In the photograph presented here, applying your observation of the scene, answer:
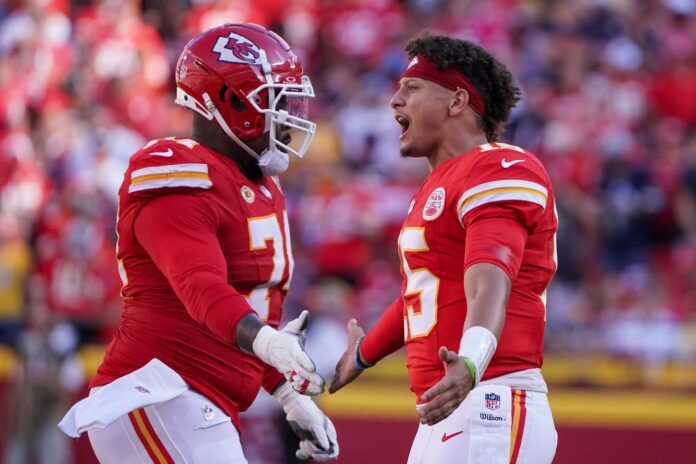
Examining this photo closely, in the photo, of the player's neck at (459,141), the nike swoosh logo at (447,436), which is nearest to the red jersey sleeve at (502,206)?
the player's neck at (459,141)

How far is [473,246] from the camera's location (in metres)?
3.34

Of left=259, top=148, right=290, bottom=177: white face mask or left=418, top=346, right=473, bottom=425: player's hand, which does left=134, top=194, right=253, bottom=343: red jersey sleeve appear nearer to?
left=259, top=148, right=290, bottom=177: white face mask

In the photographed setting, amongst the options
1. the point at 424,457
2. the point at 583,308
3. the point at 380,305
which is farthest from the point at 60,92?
the point at 424,457

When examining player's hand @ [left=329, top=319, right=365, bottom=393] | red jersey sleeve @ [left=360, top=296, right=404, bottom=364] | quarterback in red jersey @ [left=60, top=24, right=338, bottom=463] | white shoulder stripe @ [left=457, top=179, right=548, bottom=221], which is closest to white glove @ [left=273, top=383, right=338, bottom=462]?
quarterback in red jersey @ [left=60, top=24, right=338, bottom=463]

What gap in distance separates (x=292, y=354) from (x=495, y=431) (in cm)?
67

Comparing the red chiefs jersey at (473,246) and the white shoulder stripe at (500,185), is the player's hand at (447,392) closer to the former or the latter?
the red chiefs jersey at (473,246)

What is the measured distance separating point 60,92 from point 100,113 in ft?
2.16

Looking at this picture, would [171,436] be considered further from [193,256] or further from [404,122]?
[404,122]

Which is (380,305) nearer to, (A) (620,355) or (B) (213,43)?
(A) (620,355)

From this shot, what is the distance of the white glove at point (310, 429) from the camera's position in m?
4.03

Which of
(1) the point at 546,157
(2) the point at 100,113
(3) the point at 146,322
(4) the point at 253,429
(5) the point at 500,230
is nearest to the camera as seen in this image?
(5) the point at 500,230

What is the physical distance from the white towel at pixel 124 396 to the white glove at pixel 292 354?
1.44ft

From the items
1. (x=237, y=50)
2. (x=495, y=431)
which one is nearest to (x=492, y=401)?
(x=495, y=431)

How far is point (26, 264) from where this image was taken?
9477mm
